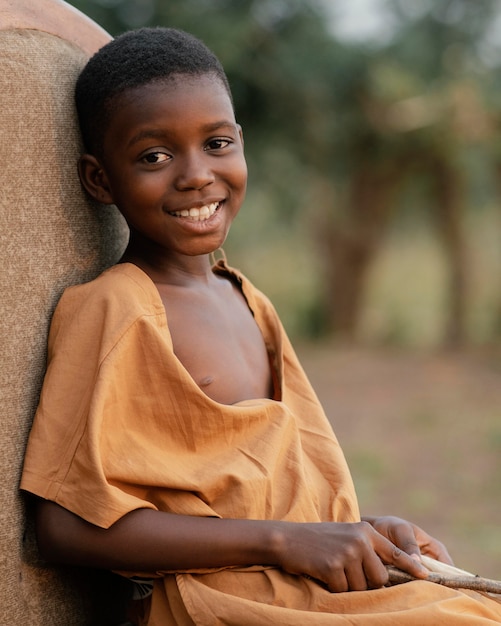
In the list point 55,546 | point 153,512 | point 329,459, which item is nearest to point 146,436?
point 153,512

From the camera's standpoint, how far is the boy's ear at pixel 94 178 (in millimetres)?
1668

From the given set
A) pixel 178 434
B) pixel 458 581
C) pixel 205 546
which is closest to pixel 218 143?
pixel 178 434

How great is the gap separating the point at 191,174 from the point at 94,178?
202 millimetres

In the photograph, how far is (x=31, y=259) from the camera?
1555 millimetres

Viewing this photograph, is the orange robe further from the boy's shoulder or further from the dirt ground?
the dirt ground

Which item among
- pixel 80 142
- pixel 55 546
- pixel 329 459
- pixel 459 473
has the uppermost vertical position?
pixel 80 142

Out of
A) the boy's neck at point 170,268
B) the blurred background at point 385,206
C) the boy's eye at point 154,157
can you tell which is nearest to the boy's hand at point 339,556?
the boy's neck at point 170,268

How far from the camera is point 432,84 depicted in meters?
6.99

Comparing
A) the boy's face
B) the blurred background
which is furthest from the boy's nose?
the blurred background

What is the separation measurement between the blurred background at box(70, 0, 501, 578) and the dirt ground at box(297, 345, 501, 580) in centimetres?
1

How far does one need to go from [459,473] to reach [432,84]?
335 centimetres

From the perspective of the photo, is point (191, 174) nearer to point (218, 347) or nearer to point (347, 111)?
point (218, 347)

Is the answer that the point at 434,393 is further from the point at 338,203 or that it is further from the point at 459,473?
the point at 338,203

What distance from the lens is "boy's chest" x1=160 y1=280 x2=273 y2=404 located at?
5.39ft
